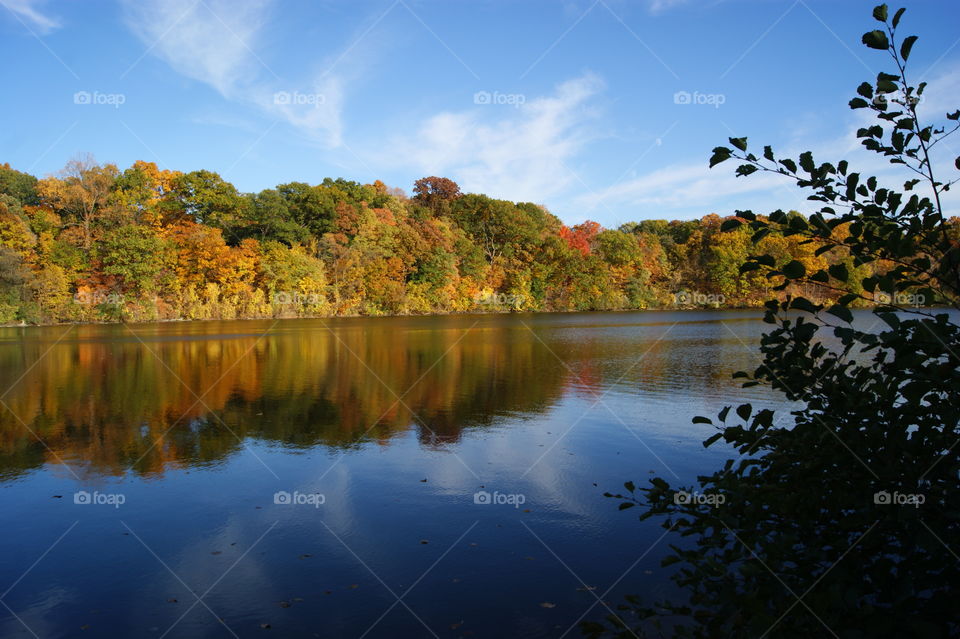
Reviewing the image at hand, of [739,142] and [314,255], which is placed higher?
[314,255]

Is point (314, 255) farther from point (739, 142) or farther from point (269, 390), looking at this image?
point (739, 142)

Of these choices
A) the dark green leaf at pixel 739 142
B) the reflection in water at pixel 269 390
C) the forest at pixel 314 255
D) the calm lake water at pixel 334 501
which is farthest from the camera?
the forest at pixel 314 255

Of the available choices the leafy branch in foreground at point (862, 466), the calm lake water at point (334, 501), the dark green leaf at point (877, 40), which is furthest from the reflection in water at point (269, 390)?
the dark green leaf at point (877, 40)

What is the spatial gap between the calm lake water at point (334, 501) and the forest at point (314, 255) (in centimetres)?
2887

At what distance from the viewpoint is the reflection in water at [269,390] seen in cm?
921

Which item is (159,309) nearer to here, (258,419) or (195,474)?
Result: (258,419)

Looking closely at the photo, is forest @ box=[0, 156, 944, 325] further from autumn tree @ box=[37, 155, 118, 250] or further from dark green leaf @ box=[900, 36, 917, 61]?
dark green leaf @ box=[900, 36, 917, 61]

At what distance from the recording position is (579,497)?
664 cm

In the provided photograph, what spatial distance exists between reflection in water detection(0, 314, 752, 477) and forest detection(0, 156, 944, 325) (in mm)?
21987

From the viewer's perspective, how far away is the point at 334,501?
6.56m

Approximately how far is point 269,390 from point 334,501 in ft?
25.8

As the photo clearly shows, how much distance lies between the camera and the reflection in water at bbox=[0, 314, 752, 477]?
921 centimetres

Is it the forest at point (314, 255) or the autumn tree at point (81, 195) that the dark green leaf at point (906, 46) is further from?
the autumn tree at point (81, 195)

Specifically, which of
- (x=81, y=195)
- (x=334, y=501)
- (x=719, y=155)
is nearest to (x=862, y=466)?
(x=719, y=155)
